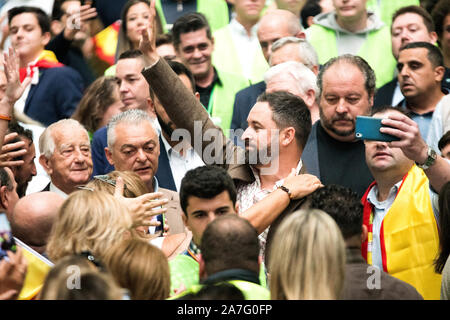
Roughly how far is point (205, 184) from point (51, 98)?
324 cm

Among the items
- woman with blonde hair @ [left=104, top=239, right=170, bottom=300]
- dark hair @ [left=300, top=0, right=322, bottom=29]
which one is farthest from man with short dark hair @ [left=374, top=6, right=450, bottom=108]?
woman with blonde hair @ [left=104, top=239, right=170, bottom=300]

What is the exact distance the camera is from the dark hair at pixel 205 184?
4.56 meters

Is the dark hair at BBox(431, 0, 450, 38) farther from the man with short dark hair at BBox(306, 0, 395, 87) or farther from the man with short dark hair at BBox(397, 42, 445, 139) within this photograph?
the man with short dark hair at BBox(397, 42, 445, 139)

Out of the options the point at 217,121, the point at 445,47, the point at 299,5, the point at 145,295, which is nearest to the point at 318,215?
the point at 145,295

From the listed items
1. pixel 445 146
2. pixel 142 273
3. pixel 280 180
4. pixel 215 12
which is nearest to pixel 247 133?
pixel 280 180

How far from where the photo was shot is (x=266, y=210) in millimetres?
4750

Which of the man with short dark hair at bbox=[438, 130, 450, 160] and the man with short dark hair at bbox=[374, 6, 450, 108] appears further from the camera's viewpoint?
the man with short dark hair at bbox=[374, 6, 450, 108]

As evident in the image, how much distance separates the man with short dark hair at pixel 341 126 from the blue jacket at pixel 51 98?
2476 millimetres

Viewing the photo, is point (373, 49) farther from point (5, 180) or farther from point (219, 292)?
point (219, 292)

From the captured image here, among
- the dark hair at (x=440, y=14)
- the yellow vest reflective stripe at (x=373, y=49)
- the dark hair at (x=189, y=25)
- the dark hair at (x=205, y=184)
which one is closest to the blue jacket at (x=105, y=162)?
the dark hair at (x=189, y=25)

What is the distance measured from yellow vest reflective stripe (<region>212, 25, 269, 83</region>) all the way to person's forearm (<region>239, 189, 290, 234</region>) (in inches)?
118

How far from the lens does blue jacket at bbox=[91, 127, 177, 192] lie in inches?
235

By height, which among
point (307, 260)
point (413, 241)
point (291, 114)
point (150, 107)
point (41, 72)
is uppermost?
point (41, 72)
